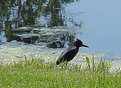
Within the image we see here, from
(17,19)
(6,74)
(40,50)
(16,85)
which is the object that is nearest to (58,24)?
(17,19)

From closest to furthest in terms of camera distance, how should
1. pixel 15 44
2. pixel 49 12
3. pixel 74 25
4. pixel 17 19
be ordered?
1. pixel 15 44
2. pixel 74 25
3. pixel 17 19
4. pixel 49 12

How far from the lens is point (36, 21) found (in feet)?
→ 44.2

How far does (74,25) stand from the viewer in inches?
502

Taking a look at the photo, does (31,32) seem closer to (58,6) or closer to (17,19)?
(17,19)

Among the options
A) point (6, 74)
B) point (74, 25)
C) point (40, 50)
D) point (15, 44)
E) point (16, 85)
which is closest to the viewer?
point (16, 85)

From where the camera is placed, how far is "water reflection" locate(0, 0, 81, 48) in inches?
439

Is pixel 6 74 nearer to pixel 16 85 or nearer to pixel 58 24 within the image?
pixel 16 85

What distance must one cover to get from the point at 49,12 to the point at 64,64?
842 cm

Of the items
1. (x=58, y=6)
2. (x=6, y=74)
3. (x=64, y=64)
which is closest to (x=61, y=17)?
(x=58, y=6)

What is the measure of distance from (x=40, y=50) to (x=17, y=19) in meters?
4.79

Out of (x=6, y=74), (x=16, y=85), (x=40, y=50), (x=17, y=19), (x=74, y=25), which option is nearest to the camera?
(x=16, y=85)

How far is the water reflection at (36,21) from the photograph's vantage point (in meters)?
11.1

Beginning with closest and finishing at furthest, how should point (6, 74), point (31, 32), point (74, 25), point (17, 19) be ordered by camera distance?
point (6, 74) → point (31, 32) → point (74, 25) → point (17, 19)

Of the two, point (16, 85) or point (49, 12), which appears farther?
point (49, 12)
